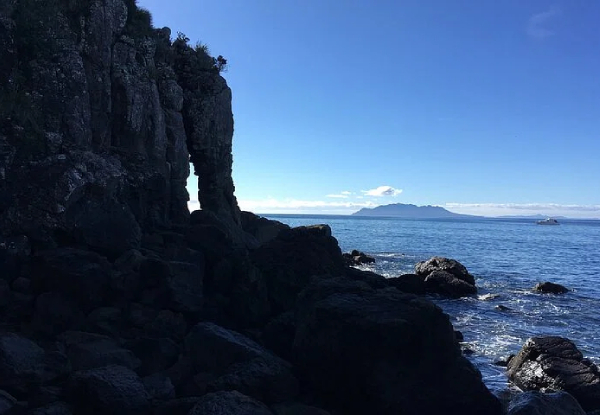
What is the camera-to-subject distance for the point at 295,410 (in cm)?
1141

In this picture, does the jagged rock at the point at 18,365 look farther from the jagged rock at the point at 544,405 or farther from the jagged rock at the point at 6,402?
the jagged rock at the point at 544,405

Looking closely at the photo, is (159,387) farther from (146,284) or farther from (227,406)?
(146,284)

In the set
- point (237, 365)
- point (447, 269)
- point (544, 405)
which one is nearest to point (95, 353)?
point (237, 365)

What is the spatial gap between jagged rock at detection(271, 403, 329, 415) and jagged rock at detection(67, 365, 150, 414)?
9.53 ft

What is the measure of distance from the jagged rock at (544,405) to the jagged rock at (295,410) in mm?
4239

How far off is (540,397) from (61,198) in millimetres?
16182

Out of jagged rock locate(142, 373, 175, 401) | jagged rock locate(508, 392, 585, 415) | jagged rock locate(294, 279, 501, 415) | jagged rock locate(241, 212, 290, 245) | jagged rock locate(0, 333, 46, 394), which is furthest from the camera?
jagged rock locate(241, 212, 290, 245)

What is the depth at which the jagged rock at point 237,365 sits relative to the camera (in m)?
11.5

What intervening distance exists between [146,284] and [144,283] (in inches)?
3.0

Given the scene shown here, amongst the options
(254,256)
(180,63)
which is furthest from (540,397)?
(180,63)

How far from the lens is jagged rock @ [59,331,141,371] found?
1266cm

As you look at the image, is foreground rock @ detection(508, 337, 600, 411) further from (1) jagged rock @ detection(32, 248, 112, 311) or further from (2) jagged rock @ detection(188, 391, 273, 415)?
(1) jagged rock @ detection(32, 248, 112, 311)

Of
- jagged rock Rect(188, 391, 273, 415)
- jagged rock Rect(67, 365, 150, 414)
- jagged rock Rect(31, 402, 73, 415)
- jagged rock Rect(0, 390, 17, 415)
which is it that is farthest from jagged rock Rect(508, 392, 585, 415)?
jagged rock Rect(0, 390, 17, 415)

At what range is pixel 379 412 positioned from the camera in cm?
1168
